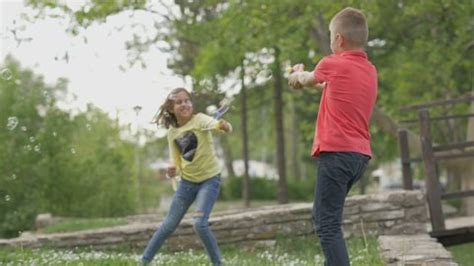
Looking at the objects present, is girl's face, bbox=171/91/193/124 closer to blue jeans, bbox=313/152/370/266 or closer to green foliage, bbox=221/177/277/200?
blue jeans, bbox=313/152/370/266

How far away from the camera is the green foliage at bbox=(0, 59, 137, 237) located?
17.9m

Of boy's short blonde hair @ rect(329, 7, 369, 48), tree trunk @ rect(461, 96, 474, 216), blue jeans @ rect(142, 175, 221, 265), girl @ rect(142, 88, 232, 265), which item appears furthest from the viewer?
tree trunk @ rect(461, 96, 474, 216)

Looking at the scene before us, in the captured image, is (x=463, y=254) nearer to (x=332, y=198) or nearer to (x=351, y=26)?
(x=332, y=198)

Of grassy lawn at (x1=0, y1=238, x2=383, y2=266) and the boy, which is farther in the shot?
grassy lawn at (x1=0, y1=238, x2=383, y2=266)

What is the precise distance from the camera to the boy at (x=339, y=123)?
5480mm

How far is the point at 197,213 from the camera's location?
25.6 ft

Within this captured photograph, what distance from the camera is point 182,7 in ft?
66.7

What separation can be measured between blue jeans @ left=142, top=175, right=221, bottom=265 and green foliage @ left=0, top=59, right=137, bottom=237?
8.26 m

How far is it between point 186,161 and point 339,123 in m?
2.71

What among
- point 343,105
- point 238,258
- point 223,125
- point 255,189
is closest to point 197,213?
point 223,125

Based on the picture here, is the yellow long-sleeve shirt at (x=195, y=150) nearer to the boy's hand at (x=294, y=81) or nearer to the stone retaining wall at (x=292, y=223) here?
the boy's hand at (x=294, y=81)

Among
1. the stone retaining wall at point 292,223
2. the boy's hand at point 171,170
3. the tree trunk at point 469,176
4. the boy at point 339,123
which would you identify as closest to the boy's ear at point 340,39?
the boy at point 339,123

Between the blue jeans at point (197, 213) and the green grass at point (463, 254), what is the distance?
9.02 ft

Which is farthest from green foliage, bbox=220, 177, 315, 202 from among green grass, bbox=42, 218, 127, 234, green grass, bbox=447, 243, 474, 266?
green grass, bbox=447, 243, 474, 266
